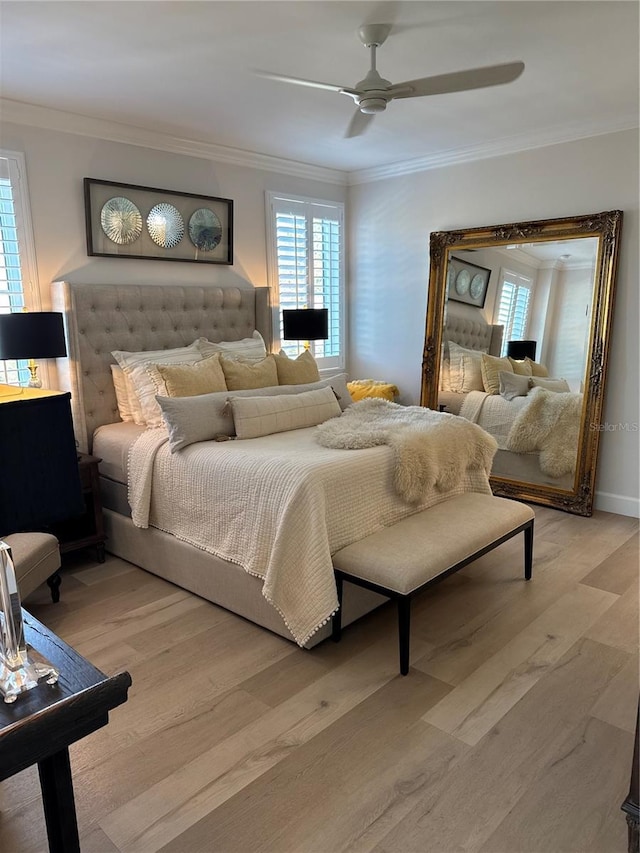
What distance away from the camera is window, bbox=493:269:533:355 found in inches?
171

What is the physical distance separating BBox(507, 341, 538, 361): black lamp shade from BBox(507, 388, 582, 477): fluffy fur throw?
258 millimetres

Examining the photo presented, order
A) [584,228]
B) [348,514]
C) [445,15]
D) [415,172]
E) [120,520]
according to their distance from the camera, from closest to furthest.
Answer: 1. [445,15]
2. [348,514]
3. [120,520]
4. [584,228]
5. [415,172]

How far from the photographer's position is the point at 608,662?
Result: 2.46 m

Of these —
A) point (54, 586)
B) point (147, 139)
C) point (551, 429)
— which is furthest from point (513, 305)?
point (54, 586)

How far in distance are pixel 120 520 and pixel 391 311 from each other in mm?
3016

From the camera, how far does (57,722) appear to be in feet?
3.52

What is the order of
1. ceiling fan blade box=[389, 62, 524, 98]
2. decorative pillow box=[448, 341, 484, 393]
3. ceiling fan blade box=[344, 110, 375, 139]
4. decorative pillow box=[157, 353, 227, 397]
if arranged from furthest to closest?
decorative pillow box=[448, 341, 484, 393], decorative pillow box=[157, 353, 227, 397], ceiling fan blade box=[344, 110, 375, 139], ceiling fan blade box=[389, 62, 524, 98]

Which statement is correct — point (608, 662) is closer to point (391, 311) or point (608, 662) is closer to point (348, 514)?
point (348, 514)

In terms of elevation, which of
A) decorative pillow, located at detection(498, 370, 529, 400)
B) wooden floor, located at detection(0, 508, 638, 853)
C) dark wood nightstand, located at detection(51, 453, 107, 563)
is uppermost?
decorative pillow, located at detection(498, 370, 529, 400)

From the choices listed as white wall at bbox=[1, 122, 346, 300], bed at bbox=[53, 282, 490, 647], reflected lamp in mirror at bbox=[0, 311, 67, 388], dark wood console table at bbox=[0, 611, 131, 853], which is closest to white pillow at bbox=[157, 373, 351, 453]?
bed at bbox=[53, 282, 490, 647]

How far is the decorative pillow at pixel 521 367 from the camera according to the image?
4.35 metres

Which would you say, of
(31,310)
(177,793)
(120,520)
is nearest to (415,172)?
(31,310)

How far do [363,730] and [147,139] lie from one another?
12.3ft

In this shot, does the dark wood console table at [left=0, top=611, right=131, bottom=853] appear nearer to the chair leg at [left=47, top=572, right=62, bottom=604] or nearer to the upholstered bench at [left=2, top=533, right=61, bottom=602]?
the upholstered bench at [left=2, top=533, right=61, bottom=602]
